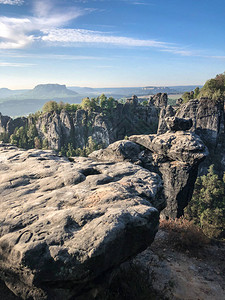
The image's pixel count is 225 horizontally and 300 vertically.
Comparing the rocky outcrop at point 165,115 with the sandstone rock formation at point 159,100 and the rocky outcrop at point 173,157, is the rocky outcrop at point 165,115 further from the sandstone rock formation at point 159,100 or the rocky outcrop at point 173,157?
the rocky outcrop at point 173,157

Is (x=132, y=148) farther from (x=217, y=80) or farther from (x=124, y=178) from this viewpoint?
(x=217, y=80)

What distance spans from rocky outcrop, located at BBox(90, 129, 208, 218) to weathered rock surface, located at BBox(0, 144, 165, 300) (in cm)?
1173

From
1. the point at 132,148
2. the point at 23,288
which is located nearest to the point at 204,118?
the point at 132,148

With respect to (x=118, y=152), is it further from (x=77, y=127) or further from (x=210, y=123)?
(x=77, y=127)

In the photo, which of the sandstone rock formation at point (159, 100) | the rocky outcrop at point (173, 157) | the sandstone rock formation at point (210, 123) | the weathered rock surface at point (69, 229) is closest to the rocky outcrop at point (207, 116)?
the sandstone rock formation at point (210, 123)

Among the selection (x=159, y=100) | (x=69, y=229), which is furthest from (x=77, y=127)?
(x=69, y=229)

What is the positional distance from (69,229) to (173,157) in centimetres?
1838

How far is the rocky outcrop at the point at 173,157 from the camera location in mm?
21406

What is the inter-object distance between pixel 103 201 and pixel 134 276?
4.92 metres

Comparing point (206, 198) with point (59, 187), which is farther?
point (206, 198)

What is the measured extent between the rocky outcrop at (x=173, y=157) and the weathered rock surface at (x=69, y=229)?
462 inches

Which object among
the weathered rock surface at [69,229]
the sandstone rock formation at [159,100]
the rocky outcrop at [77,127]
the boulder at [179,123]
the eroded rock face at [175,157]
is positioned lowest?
the rocky outcrop at [77,127]

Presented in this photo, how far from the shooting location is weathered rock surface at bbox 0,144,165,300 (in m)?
5.55

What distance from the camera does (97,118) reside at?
320 feet
